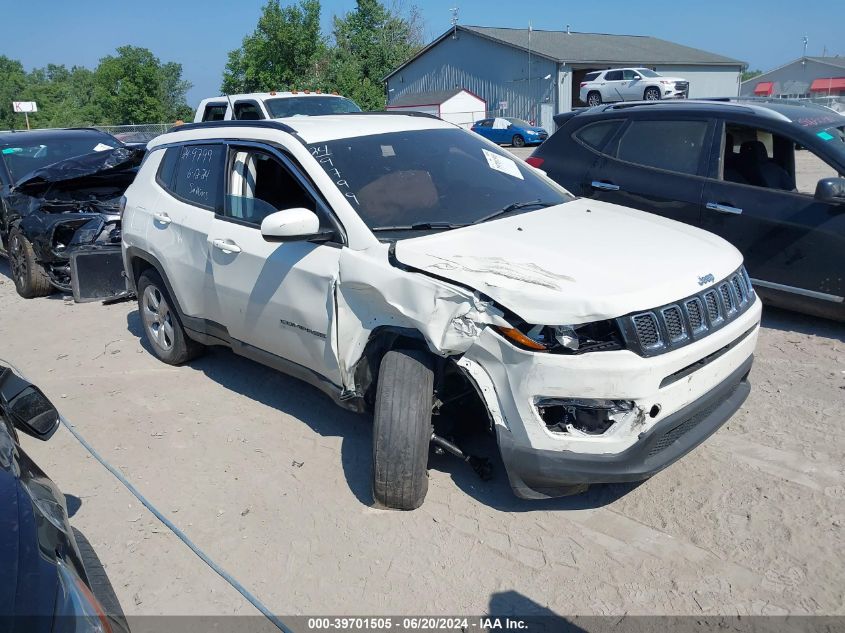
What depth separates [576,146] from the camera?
6.80 metres

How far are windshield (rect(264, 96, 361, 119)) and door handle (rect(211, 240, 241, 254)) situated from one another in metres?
7.65

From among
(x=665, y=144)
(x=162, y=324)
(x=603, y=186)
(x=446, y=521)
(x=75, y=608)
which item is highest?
(x=665, y=144)

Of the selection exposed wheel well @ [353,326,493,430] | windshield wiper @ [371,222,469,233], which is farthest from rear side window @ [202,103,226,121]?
exposed wheel well @ [353,326,493,430]

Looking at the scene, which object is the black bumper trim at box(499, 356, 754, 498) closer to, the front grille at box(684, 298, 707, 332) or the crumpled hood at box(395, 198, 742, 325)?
the front grille at box(684, 298, 707, 332)

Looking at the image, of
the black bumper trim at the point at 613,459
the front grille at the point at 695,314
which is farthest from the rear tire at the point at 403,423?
the front grille at the point at 695,314

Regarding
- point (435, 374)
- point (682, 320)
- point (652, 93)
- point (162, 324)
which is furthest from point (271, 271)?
point (652, 93)

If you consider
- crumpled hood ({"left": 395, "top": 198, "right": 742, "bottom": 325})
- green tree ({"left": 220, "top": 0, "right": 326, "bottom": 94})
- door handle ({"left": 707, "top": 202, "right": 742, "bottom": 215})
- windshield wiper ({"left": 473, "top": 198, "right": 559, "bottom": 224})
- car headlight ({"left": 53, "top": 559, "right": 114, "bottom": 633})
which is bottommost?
car headlight ({"left": 53, "top": 559, "right": 114, "bottom": 633})

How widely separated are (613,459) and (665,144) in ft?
13.1

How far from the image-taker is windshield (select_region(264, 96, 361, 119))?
12047mm

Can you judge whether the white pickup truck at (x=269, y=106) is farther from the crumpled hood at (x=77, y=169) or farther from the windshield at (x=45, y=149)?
the crumpled hood at (x=77, y=169)

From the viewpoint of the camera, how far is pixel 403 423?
3.50 m

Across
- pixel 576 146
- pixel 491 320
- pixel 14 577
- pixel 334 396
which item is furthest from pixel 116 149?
pixel 14 577

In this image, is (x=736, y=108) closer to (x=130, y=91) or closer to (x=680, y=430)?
(x=680, y=430)

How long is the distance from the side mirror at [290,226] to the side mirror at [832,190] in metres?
3.69
